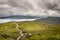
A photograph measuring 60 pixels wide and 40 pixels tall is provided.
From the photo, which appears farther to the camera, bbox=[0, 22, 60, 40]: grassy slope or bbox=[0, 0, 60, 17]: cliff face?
bbox=[0, 0, 60, 17]: cliff face

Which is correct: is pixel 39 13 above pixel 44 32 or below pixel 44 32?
above

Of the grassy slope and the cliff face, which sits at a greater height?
the cliff face

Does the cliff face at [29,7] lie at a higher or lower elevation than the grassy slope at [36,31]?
higher

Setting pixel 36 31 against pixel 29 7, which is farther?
pixel 29 7

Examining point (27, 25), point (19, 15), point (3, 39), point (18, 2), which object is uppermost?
point (18, 2)

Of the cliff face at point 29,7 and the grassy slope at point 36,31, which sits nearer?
the grassy slope at point 36,31

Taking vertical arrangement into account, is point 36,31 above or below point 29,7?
below

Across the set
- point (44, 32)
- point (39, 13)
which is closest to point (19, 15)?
point (39, 13)

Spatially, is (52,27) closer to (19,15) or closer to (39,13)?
(39,13)
